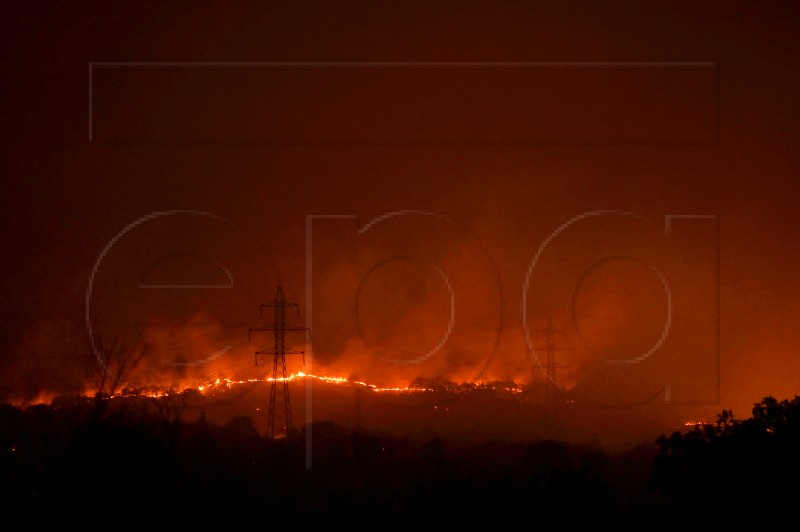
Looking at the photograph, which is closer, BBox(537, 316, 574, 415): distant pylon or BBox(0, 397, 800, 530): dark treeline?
BBox(0, 397, 800, 530): dark treeline

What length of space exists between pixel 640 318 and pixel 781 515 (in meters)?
9.79

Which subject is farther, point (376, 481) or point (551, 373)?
point (551, 373)

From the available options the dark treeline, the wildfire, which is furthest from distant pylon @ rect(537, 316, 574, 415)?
the dark treeline

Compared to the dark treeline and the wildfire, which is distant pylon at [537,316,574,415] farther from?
the dark treeline

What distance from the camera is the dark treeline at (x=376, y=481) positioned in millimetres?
11125

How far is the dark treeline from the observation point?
1112 cm

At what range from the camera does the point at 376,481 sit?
14.2 m

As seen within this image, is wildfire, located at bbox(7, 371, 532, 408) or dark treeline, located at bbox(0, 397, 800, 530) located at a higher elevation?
wildfire, located at bbox(7, 371, 532, 408)

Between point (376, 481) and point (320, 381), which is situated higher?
point (320, 381)

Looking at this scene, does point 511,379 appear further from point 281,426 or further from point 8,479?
point 8,479

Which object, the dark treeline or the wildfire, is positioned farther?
the wildfire

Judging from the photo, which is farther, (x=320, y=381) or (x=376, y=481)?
(x=320, y=381)

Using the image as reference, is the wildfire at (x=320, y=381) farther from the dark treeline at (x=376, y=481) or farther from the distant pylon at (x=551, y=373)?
the dark treeline at (x=376, y=481)

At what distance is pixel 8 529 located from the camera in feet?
34.9
